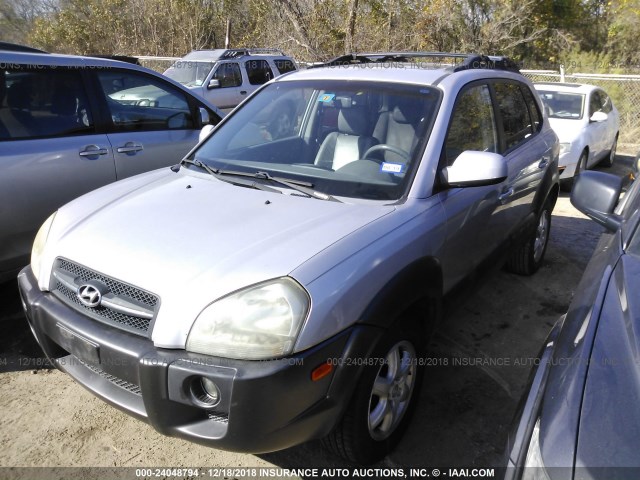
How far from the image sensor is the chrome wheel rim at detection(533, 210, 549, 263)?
15.6 feet

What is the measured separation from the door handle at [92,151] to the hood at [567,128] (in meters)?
6.47

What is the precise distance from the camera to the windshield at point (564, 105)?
859 cm

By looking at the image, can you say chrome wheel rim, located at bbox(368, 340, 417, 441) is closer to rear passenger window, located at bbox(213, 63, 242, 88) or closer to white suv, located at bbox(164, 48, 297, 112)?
white suv, located at bbox(164, 48, 297, 112)

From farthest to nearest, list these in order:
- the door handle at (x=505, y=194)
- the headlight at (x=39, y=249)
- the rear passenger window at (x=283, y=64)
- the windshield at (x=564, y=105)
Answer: the rear passenger window at (x=283, y=64) → the windshield at (x=564, y=105) → the door handle at (x=505, y=194) → the headlight at (x=39, y=249)

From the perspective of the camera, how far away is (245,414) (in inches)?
74.0

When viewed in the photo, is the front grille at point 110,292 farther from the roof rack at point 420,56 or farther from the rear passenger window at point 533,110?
the rear passenger window at point 533,110

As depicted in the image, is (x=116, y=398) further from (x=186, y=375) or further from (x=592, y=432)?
(x=592, y=432)

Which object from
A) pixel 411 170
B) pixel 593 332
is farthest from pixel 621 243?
pixel 411 170

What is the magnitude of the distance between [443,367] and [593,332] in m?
1.73

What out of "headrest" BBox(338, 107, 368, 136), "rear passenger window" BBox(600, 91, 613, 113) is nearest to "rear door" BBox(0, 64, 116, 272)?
"headrest" BBox(338, 107, 368, 136)

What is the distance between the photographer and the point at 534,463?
1413 millimetres

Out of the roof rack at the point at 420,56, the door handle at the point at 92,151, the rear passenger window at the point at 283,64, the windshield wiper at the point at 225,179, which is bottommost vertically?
the rear passenger window at the point at 283,64

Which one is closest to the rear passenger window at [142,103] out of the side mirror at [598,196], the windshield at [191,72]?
the side mirror at [598,196]

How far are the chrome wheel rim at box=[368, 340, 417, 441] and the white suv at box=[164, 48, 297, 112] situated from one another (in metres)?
10.1
